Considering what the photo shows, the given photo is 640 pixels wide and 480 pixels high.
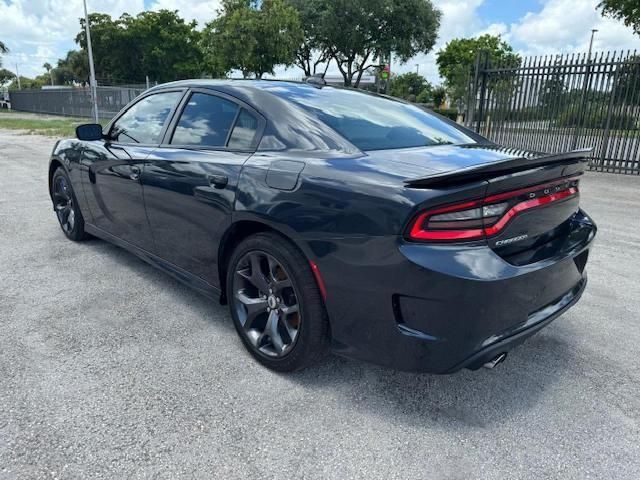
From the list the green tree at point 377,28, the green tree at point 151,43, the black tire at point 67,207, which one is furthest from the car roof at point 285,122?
the green tree at point 151,43

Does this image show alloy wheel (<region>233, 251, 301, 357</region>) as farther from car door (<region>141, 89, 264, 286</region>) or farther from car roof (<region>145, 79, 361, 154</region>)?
car roof (<region>145, 79, 361, 154</region>)

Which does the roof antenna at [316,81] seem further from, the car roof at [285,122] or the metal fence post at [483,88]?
the metal fence post at [483,88]

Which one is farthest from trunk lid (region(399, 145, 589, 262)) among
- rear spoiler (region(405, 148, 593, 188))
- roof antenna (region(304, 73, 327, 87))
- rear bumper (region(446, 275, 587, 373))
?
roof antenna (region(304, 73, 327, 87))

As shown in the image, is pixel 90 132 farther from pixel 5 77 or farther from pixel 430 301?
pixel 5 77

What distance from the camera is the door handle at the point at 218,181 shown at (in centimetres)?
251

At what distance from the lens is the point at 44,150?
42.8ft

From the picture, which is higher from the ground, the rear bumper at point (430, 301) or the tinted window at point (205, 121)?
the tinted window at point (205, 121)

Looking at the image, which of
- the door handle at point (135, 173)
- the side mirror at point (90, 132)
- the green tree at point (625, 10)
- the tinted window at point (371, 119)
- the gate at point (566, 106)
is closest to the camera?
the tinted window at point (371, 119)

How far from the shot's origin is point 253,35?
2336 cm

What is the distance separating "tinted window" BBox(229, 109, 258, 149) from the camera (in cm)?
259

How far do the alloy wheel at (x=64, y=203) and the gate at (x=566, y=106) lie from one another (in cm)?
972

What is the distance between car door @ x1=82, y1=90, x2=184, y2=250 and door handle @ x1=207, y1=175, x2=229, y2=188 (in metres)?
0.82

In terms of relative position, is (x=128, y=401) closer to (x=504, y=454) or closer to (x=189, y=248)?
(x=189, y=248)

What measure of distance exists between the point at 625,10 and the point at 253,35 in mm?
16309
